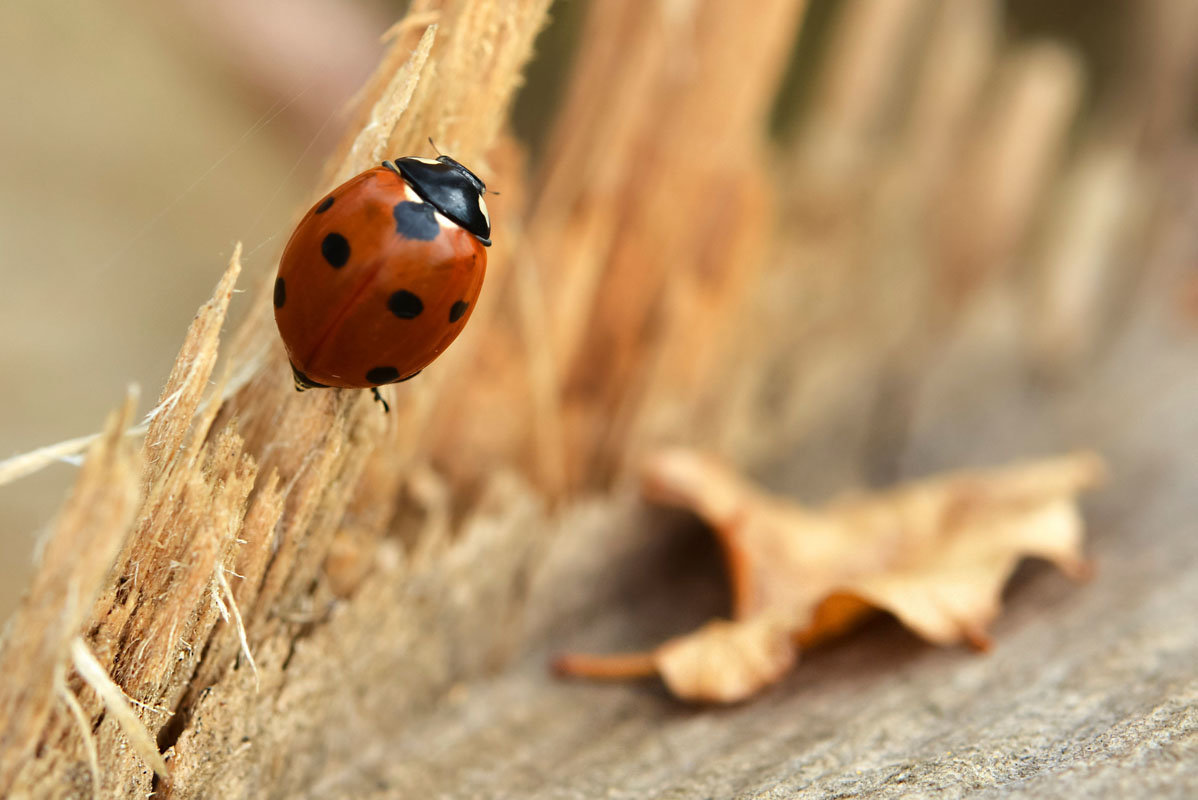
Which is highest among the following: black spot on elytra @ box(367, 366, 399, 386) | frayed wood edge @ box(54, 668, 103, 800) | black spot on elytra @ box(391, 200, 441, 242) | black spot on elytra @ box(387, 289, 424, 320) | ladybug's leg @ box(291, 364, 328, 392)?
black spot on elytra @ box(391, 200, 441, 242)

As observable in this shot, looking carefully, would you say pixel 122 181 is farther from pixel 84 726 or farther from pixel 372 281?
pixel 84 726

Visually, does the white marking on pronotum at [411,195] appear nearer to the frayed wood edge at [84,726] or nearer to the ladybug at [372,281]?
the ladybug at [372,281]

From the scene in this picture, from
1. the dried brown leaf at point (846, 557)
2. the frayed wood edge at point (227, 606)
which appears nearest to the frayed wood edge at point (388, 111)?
the frayed wood edge at point (227, 606)

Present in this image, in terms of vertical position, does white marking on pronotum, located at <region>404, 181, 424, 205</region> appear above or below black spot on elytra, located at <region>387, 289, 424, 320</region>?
above

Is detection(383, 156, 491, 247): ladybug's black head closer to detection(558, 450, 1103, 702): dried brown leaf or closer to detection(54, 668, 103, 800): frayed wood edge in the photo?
detection(54, 668, 103, 800): frayed wood edge

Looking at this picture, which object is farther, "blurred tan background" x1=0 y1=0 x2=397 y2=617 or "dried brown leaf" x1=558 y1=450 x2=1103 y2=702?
"dried brown leaf" x1=558 y1=450 x2=1103 y2=702

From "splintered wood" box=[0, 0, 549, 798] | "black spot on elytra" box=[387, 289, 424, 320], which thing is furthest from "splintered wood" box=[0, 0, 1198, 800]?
"black spot on elytra" box=[387, 289, 424, 320]

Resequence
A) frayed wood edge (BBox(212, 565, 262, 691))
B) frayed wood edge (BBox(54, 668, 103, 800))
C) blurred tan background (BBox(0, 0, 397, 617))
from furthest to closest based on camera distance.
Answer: blurred tan background (BBox(0, 0, 397, 617)) → frayed wood edge (BBox(212, 565, 262, 691)) → frayed wood edge (BBox(54, 668, 103, 800))
